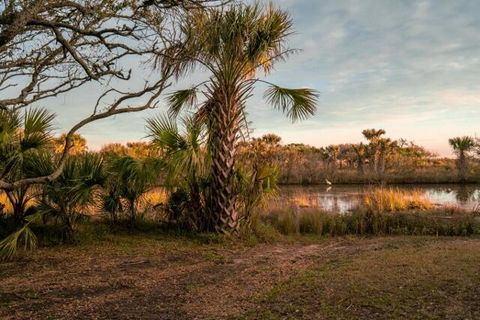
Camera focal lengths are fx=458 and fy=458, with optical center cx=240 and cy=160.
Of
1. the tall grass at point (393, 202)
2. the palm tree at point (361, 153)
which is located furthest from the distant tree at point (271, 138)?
the tall grass at point (393, 202)

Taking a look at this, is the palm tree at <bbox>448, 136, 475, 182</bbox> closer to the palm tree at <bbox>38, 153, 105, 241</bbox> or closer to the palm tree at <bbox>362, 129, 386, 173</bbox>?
the palm tree at <bbox>362, 129, 386, 173</bbox>

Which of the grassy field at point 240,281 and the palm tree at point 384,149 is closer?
the grassy field at point 240,281

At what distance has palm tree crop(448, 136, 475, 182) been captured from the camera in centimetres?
3601

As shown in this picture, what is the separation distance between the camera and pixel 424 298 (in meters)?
5.10

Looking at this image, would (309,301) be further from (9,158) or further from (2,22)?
(9,158)

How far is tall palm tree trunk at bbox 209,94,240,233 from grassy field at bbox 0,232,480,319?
2.04ft

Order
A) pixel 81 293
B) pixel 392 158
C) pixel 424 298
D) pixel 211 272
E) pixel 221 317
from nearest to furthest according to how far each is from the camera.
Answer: pixel 221 317 → pixel 424 298 → pixel 81 293 → pixel 211 272 → pixel 392 158

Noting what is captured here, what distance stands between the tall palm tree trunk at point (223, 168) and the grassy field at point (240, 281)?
62 centimetres

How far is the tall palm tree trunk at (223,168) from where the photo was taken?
33.2ft

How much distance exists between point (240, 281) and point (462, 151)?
113ft

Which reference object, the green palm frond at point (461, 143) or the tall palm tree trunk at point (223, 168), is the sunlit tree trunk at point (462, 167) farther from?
the tall palm tree trunk at point (223, 168)

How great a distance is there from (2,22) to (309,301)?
14.8 feet

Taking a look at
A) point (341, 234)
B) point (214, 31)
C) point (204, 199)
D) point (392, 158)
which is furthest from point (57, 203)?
point (392, 158)

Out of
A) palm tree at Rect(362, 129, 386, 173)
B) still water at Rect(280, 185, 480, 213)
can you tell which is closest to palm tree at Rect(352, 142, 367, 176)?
palm tree at Rect(362, 129, 386, 173)
